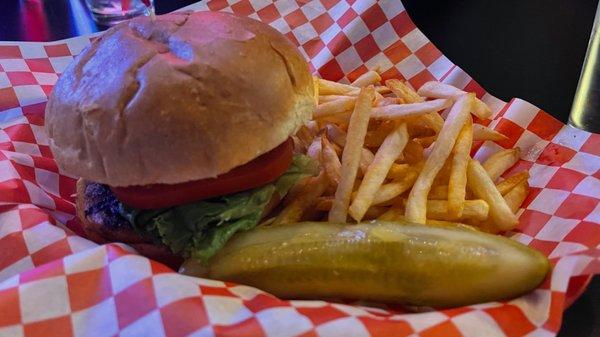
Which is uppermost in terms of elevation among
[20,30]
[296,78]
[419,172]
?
[296,78]

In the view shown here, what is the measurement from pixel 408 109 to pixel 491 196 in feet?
1.11

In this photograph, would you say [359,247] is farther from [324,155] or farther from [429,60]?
[429,60]

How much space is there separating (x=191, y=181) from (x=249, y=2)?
5.03 feet

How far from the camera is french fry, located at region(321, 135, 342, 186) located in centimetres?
188

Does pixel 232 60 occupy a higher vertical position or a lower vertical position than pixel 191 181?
higher

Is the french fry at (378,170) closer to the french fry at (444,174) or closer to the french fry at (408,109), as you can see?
the french fry at (408,109)

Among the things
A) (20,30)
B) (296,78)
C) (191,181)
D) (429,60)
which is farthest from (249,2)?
(191,181)

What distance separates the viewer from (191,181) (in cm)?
165

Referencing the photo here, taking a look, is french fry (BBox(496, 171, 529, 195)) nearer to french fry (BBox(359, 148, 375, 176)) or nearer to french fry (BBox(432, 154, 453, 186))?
french fry (BBox(432, 154, 453, 186))

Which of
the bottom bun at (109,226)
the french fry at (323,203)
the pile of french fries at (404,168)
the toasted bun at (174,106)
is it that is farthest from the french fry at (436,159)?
the bottom bun at (109,226)

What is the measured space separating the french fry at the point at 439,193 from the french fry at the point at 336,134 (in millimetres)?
307

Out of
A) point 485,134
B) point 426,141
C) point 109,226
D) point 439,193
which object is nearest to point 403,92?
point 426,141

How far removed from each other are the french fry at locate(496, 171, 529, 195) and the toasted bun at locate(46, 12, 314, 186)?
24.6 inches

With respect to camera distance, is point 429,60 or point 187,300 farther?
point 429,60
